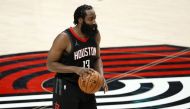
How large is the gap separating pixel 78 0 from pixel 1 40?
4480 mm

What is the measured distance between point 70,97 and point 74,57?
18.3 inches

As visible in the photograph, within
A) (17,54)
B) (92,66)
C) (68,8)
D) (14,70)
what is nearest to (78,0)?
(68,8)

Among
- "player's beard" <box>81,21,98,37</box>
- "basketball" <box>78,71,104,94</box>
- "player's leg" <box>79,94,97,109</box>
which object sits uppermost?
"player's beard" <box>81,21,98,37</box>

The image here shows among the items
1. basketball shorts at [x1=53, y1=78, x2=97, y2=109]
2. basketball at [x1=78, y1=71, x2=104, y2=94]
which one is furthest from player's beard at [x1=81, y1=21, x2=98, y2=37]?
basketball shorts at [x1=53, y1=78, x2=97, y2=109]

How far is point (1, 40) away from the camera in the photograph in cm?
1205

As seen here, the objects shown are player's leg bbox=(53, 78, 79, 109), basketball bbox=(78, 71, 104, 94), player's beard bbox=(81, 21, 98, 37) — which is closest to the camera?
basketball bbox=(78, 71, 104, 94)

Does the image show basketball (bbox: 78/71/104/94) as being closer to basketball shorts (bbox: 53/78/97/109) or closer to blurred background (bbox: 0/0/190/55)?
basketball shorts (bbox: 53/78/97/109)

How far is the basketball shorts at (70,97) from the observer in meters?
5.73

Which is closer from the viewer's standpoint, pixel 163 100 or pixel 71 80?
pixel 71 80

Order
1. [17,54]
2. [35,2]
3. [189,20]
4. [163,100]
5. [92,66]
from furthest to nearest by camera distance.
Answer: [35,2] → [189,20] → [17,54] → [163,100] → [92,66]

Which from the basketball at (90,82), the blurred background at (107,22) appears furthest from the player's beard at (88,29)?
the blurred background at (107,22)

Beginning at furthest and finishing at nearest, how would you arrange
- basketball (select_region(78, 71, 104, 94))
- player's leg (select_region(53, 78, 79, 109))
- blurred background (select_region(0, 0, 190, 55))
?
blurred background (select_region(0, 0, 190, 55)), player's leg (select_region(53, 78, 79, 109)), basketball (select_region(78, 71, 104, 94))

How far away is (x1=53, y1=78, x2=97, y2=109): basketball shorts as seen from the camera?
573 cm

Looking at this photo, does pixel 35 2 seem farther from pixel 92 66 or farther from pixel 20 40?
pixel 92 66
